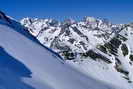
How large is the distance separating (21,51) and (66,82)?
19.8 m

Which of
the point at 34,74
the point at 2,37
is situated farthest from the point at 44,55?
the point at 34,74

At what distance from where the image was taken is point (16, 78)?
76.9m

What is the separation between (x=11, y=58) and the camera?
94.5m

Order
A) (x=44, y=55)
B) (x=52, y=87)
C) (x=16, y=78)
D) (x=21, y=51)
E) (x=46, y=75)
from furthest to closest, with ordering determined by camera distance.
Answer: (x=44, y=55) < (x=21, y=51) < (x=46, y=75) < (x=52, y=87) < (x=16, y=78)

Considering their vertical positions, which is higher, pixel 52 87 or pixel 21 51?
pixel 21 51

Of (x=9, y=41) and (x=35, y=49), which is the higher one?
(x=35, y=49)

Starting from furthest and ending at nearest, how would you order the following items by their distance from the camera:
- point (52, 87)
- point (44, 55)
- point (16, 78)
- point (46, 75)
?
point (44, 55) < point (46, 75) < point (52, 87) < point (16, 78)

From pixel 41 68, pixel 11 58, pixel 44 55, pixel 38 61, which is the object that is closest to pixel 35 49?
pixel 44 55

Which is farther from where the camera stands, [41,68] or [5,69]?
[41,68]

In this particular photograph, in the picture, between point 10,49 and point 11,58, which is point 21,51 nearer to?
point 10,49

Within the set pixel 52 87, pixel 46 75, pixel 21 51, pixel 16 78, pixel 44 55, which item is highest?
pixel 44 55

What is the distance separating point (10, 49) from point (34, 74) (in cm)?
1580

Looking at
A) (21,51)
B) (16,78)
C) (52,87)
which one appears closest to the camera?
(16,78)

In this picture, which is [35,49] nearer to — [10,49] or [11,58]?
[10,49]
